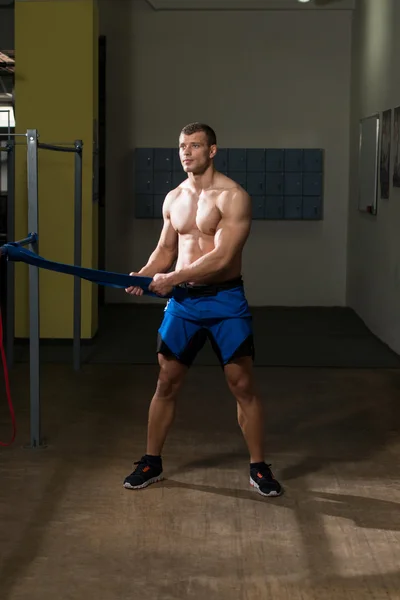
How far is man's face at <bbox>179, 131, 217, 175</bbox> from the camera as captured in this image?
4047 millimetres

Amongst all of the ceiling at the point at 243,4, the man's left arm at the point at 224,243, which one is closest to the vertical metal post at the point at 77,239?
the man's left arm at the point at 224,243

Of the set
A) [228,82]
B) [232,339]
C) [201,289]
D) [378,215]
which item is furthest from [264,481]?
[228,82]

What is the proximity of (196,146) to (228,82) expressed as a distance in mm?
5957

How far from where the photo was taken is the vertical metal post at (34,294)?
474 centimetres

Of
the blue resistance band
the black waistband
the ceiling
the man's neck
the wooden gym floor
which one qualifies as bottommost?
the wooden gym floor

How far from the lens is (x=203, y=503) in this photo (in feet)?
13.3

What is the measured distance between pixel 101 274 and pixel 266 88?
622 cm

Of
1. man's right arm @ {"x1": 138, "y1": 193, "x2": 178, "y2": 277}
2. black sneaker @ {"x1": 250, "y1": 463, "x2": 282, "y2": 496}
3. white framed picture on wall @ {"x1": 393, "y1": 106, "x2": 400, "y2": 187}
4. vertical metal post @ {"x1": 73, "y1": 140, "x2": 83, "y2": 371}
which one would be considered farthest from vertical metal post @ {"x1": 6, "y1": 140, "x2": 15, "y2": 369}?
white framed picture on wall @ {"x1": 393, "y1": 106, "x2": 400, "y2": 187}

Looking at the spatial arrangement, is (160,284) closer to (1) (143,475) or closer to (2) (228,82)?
(1) (143,475)

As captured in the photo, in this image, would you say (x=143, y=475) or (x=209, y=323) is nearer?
(x=209, y=323)

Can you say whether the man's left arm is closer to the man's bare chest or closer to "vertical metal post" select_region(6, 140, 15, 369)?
the man's bare chest

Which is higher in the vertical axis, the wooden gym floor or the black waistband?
the black waistband

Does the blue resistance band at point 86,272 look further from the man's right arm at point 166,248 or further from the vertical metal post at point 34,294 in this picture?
the vertical metal post at point 34,294

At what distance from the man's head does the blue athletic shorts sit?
484mm
